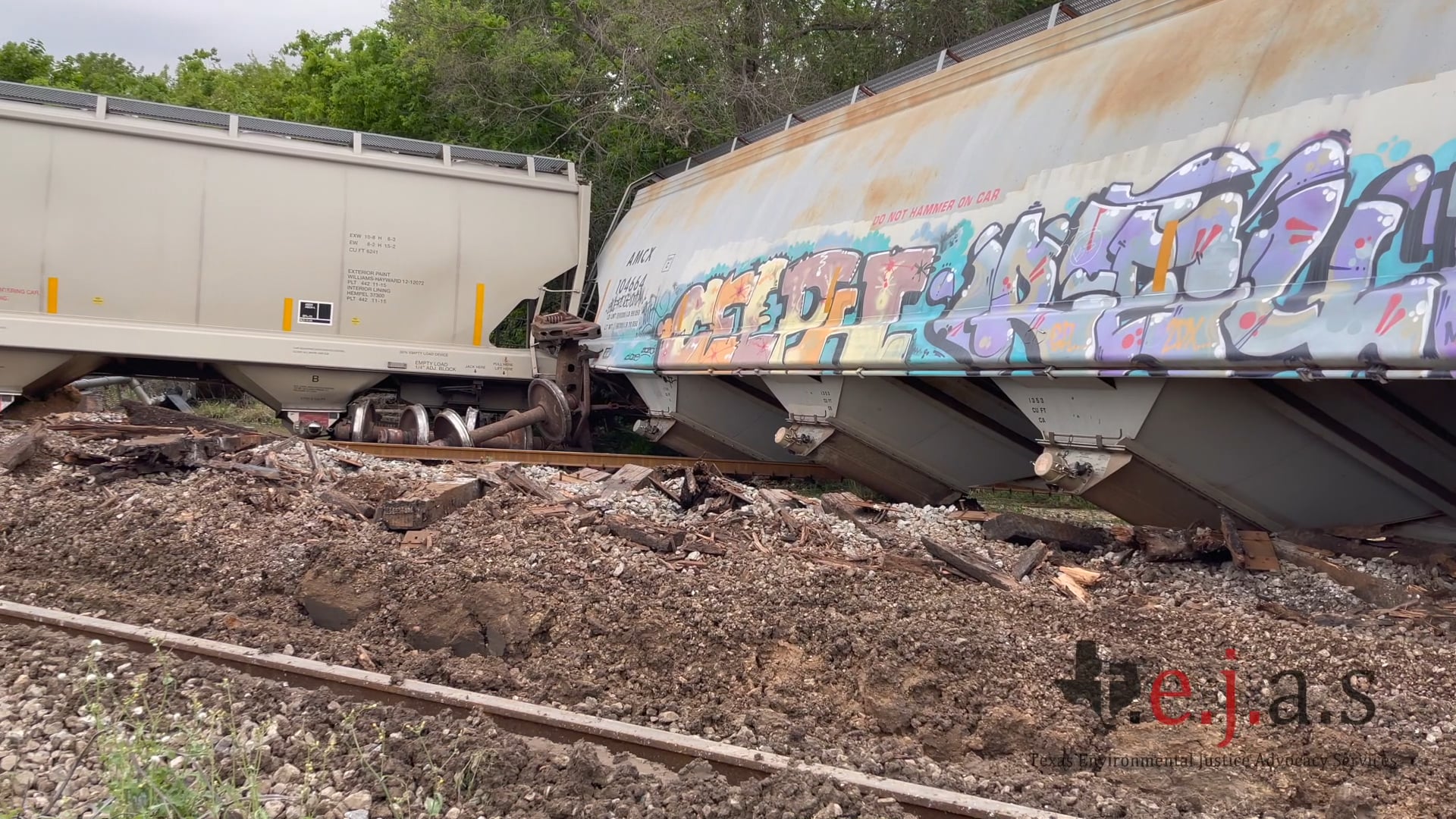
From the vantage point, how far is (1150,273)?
557 centimetres

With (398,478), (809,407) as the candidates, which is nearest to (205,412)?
(398,478)

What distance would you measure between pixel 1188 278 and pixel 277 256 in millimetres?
10253

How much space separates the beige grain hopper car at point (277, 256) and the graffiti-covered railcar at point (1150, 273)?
4.98 metres

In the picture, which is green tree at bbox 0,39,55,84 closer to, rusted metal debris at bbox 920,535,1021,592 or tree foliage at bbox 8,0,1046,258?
tree foliage at bbox 8,0,1046,258

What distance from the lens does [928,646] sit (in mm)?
4145

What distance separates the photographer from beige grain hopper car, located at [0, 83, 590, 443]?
35.9 ft

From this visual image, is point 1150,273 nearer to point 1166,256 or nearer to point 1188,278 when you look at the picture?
point 1166,256

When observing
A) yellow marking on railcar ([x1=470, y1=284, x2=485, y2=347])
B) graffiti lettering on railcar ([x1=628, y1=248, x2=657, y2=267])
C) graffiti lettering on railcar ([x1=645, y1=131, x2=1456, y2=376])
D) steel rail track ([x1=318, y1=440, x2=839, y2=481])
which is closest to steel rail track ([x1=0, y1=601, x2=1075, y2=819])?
graffiti lettering on railcar ([x1=645, y1=131, x2=1456, y2=376])

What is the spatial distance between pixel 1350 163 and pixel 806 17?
585 inches

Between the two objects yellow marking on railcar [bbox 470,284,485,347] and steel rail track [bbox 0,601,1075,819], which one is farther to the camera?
yellow marking on railcar [bbox 470,284,485,347]

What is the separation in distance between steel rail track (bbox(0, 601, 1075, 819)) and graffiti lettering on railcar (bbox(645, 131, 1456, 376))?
289 cm

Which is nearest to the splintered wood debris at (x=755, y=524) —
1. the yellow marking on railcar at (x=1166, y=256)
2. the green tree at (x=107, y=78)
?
the yellow marking on railcar at (x=1166, y=256)

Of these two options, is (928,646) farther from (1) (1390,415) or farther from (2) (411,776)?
(1) (1390,415)

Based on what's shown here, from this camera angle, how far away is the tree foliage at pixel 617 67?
1612 cm
